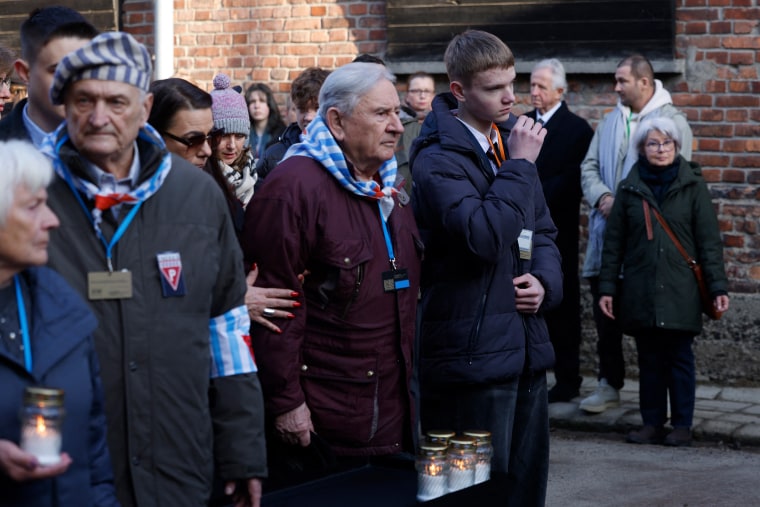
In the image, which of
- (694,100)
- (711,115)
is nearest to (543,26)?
(694,100)

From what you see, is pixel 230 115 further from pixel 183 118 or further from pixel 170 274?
pixel 170 274

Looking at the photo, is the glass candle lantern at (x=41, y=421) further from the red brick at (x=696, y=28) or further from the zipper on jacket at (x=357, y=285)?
the red brick at (x=696, y=28)

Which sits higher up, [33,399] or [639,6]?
[639,6]

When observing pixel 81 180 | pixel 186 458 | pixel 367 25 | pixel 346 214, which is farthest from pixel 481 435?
pixel 367 25

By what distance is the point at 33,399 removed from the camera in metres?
2.69

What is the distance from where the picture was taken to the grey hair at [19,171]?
2.83 m

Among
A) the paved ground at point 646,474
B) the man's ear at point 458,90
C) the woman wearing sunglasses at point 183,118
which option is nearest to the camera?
the woman wearing sunglasses at point 183,118

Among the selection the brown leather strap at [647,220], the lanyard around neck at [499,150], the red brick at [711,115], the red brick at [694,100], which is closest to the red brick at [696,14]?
the red brick at [694,100]

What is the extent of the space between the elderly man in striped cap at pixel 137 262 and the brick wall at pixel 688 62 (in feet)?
19.6

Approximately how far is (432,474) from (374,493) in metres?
0.25

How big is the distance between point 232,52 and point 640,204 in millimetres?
4143

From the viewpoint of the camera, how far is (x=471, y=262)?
4680 millimetres

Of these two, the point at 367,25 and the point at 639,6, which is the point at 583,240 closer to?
the point at 639,6

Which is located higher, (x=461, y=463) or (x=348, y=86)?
(x=348, y=86)
